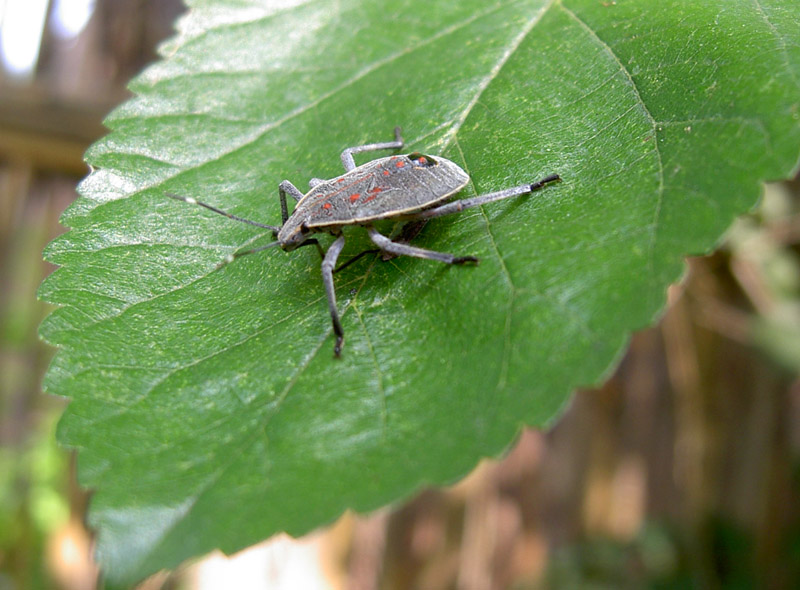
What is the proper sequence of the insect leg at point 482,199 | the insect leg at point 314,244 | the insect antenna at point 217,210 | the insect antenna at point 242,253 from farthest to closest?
the insect leg at point 314,244 < the insect antenna at point 217,210 < the insect antenna at point 242,253 < the insect leg at point 482,199

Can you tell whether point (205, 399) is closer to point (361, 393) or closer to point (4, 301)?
point (361, 393)

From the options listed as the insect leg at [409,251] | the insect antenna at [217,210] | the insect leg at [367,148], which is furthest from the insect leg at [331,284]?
the insect leg at [367,148]

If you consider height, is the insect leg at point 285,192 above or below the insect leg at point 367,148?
below

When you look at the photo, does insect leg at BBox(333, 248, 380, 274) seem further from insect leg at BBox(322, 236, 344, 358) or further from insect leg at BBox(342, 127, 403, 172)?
insect leg at BBox(342, 127, 403, 172)

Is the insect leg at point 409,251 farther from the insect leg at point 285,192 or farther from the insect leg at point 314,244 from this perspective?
the insect leg at point 285,192

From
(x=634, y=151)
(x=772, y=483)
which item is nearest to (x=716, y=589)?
(x=772, y=483)

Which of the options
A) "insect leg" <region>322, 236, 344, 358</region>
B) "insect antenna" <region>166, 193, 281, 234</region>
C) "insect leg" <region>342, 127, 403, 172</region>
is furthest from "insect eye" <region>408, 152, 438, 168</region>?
"insect antenna" <region>166, 193, 281, 234</region>
